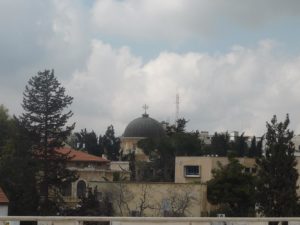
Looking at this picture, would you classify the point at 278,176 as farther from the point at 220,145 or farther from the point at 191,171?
the point at 220,145

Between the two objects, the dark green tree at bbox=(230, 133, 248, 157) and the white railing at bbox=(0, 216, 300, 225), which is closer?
the white railing at bbox=(0, 216, 300, 225)

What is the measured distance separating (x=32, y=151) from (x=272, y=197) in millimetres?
16640

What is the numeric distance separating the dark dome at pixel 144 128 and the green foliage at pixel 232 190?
43044 millimetres

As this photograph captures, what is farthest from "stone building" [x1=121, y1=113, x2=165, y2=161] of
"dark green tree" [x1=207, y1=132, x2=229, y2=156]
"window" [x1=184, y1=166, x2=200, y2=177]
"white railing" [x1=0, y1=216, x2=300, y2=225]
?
"white railing" [x1=0, y1=216, x2=300, y2=225]

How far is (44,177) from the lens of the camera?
4381 cm

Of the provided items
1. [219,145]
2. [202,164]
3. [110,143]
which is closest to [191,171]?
[202,164]

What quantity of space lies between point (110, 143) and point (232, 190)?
56011mm

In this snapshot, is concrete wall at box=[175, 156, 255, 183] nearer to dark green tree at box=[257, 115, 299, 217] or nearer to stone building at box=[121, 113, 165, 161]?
dark green tree at box=[257, 115, 299, 217]

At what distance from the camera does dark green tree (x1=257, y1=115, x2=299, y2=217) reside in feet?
120

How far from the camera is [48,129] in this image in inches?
1783

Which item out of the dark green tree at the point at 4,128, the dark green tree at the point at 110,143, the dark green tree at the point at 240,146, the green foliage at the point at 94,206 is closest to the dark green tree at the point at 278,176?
the green foliage at the point at 94,206

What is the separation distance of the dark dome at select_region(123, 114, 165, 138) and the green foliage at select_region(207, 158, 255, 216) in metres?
43.0

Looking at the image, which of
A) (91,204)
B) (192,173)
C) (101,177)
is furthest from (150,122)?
(91,204)

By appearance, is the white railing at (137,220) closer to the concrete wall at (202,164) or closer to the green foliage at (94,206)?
the green foliage at (94,206)
